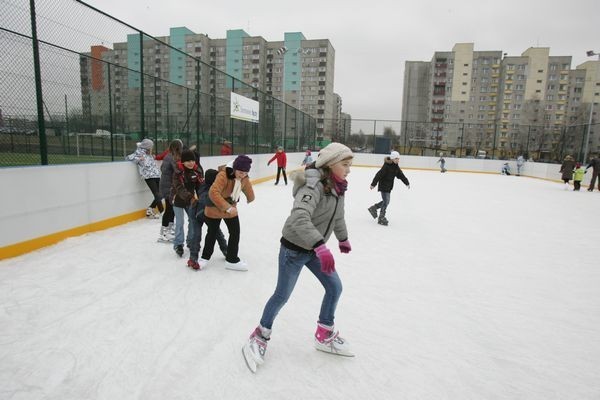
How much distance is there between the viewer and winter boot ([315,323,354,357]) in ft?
7.67

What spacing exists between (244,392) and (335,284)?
81cm

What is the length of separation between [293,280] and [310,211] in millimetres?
520

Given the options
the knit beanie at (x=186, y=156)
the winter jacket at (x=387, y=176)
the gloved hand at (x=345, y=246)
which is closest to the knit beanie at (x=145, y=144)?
the knit beanie at (x=186, y=156)

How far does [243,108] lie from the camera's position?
36.4ft

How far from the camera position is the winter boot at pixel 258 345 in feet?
7.22

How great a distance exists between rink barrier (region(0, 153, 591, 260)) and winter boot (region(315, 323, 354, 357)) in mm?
3777

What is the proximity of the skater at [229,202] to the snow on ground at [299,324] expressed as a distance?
6.1 inches

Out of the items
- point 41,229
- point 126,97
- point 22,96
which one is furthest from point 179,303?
point 126,97

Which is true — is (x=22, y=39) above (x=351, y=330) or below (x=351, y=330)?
above

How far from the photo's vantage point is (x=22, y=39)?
4547 mm

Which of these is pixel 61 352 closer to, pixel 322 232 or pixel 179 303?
pixel 179 303

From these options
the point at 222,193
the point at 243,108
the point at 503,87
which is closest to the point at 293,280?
the point at 222,193

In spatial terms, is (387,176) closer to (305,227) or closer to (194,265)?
(194,265)

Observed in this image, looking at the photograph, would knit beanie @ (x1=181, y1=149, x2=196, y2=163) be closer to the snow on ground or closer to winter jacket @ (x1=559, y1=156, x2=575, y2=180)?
the snow on ground
